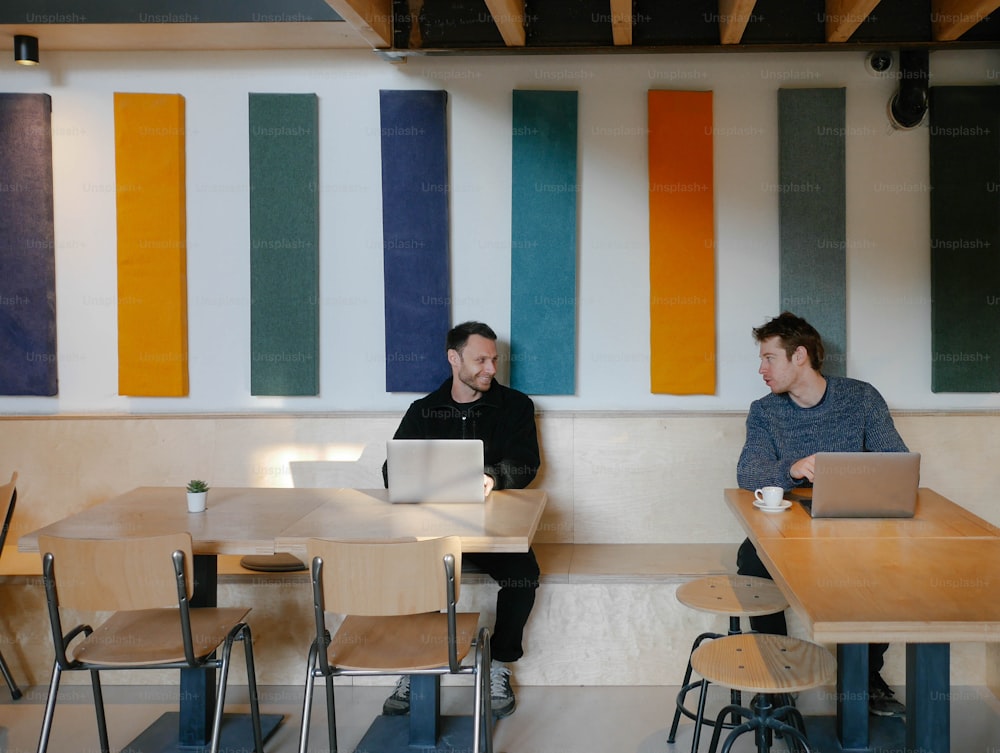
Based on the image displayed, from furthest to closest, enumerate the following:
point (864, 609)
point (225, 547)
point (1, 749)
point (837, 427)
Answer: point (837, 427) < point (1, 749) < point (225, 547) < point (864, 609)

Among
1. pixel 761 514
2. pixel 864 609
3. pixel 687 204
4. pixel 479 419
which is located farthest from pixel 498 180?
pixel 864 609

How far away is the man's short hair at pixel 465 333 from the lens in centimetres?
440

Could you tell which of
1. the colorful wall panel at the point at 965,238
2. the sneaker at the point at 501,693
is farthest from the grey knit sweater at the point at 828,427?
the sneaker at the point at 501,693

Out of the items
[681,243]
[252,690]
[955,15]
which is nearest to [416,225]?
[681,243]

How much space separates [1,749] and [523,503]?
82.3 inches

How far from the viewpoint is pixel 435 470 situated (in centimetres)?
358

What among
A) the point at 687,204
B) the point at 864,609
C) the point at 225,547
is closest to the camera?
the point at 864,609

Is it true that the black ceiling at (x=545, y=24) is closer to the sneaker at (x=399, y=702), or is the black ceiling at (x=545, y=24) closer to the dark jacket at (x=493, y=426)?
the dark jacket at (x=493, y=426)

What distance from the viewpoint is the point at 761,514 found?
3.34 m

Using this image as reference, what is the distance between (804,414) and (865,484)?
0.78 metres

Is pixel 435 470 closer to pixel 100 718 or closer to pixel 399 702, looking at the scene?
pixel 399 702

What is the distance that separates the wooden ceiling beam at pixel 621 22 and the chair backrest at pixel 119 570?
2.71 m

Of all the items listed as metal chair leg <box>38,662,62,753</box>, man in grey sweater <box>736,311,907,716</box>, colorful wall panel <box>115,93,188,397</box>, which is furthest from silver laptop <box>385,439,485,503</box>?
colorful wall panel <box>115,93,188,397</box>

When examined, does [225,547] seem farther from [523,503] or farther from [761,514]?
[761,514]
